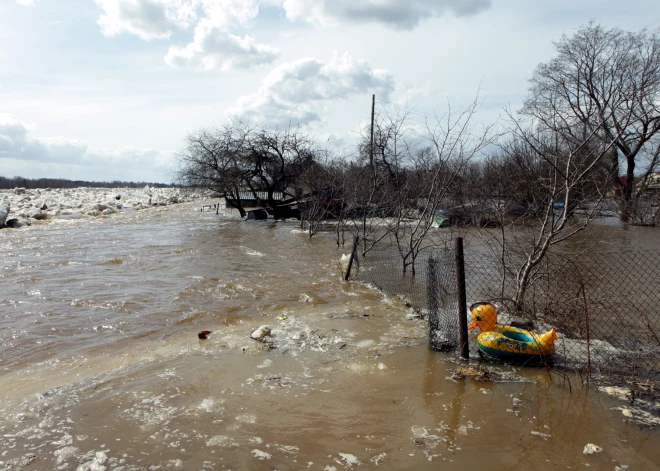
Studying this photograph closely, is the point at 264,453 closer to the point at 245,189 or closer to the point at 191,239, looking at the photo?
the point at 191,239

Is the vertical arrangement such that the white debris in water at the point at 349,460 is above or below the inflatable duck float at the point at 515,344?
below

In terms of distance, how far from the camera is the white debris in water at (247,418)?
12.1 feet

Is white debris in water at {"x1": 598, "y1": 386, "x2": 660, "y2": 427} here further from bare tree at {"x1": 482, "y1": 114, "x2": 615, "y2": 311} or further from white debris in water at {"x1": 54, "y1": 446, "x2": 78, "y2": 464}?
white debris in water at {"x1": 54, "y1": 446, "x2": 78, "y2": 464}

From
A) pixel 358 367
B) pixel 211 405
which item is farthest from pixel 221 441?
pixel 358 367

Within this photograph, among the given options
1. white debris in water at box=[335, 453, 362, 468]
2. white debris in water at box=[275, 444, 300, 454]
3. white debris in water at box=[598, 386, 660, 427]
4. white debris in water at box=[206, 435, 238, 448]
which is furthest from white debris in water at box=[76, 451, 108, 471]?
white debris in water at box=[598, 386, 660, 427]

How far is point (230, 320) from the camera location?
6750 millimetres

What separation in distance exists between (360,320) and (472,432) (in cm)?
306

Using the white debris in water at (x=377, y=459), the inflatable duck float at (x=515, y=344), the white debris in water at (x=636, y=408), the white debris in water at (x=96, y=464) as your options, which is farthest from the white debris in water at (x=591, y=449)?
the white debris in water at (x=96, y=464)

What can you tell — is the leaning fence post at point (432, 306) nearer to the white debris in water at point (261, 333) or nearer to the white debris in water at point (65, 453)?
the white debris in water at point (261, 333)

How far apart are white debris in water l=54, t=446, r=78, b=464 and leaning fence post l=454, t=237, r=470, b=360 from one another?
363 cm

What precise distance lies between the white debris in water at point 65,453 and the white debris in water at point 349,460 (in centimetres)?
193

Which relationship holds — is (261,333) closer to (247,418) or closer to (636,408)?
(247,418)

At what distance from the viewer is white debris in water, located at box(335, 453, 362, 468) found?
314cm

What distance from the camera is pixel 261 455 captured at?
10.6ft
